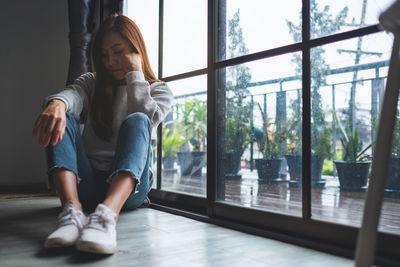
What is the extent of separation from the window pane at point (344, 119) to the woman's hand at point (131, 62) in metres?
0.80

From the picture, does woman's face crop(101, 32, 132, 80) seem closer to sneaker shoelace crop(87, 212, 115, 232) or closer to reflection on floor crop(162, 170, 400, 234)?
reflection on floor crop(162, 170, 400, 234)

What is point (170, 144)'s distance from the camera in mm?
2143

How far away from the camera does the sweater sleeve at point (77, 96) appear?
1.43 meters

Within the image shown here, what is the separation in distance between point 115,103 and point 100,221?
0.77 metres

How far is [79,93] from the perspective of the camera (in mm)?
1646

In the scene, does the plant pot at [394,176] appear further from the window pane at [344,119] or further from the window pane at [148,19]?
the window pane at [148,19]

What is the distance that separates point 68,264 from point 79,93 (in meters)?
0.90

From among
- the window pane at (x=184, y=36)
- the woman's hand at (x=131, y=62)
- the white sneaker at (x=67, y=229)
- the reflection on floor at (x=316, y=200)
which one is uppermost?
the window pane at (x=184, y=36)

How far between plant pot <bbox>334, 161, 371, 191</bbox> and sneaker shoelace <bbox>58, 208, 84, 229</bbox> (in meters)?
0.89

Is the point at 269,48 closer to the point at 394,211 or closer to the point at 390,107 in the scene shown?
the point at 394,211

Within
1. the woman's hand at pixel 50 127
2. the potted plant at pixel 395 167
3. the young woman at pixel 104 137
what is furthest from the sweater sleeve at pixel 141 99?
the potted plant at pixel 395 167

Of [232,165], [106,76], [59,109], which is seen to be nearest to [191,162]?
[232,165]

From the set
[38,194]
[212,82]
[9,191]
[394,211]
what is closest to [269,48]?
[212,82]

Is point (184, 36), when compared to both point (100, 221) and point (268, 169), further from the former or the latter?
point (100, 221)
